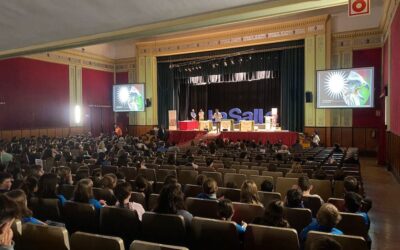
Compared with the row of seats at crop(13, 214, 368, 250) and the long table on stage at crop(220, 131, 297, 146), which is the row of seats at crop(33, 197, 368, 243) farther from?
the long table on stage at crop(220, 131, 297, 146)

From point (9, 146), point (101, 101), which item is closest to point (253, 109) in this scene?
point (101, 101)

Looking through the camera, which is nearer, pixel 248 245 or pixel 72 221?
pixel 248 245

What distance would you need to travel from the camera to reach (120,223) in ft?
9.83

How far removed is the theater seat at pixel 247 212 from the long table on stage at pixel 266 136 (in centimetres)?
1100

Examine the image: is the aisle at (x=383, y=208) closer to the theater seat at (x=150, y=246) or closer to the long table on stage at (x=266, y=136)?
the theater seat at (x=150, y=246)

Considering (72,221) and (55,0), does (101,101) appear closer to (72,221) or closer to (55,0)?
(55,0)

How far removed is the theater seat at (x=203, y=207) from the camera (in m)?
3.40

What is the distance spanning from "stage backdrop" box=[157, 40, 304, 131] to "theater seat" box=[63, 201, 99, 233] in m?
13.4

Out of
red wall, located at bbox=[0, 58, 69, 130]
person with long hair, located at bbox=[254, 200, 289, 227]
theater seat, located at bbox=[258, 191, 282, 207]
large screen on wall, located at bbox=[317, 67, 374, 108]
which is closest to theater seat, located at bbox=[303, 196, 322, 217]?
theater seat, located at bbox=[258, 191, 282, 207]

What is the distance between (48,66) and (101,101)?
157 inches

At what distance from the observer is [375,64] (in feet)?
45.0

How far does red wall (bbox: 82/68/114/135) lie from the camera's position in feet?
60.5

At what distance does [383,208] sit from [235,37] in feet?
39.4

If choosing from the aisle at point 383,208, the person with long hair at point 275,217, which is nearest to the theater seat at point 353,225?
the person with long hair at point 275,217
